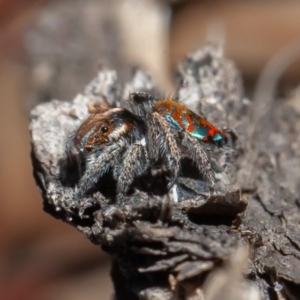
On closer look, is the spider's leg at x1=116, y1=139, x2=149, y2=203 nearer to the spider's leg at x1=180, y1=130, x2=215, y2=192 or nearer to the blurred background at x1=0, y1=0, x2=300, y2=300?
the spider's leg at x1=180, y1=130, x2=215, y2=192

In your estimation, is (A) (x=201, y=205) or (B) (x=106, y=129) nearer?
(A) (x=201, y=205)

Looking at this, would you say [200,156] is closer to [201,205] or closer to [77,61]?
[201,205]

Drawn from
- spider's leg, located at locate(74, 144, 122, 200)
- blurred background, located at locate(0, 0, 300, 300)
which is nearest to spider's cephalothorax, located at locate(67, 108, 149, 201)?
spider's leg, located at locate(74, 144, 122, 200)

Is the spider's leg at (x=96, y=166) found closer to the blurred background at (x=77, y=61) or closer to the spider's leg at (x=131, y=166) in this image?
the spider's leg at (x=131, y=166)

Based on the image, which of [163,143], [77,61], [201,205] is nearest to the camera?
[201,205]

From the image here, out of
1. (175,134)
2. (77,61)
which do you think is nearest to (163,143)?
(175,134)

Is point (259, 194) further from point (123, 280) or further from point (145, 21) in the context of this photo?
point (145, 21)
